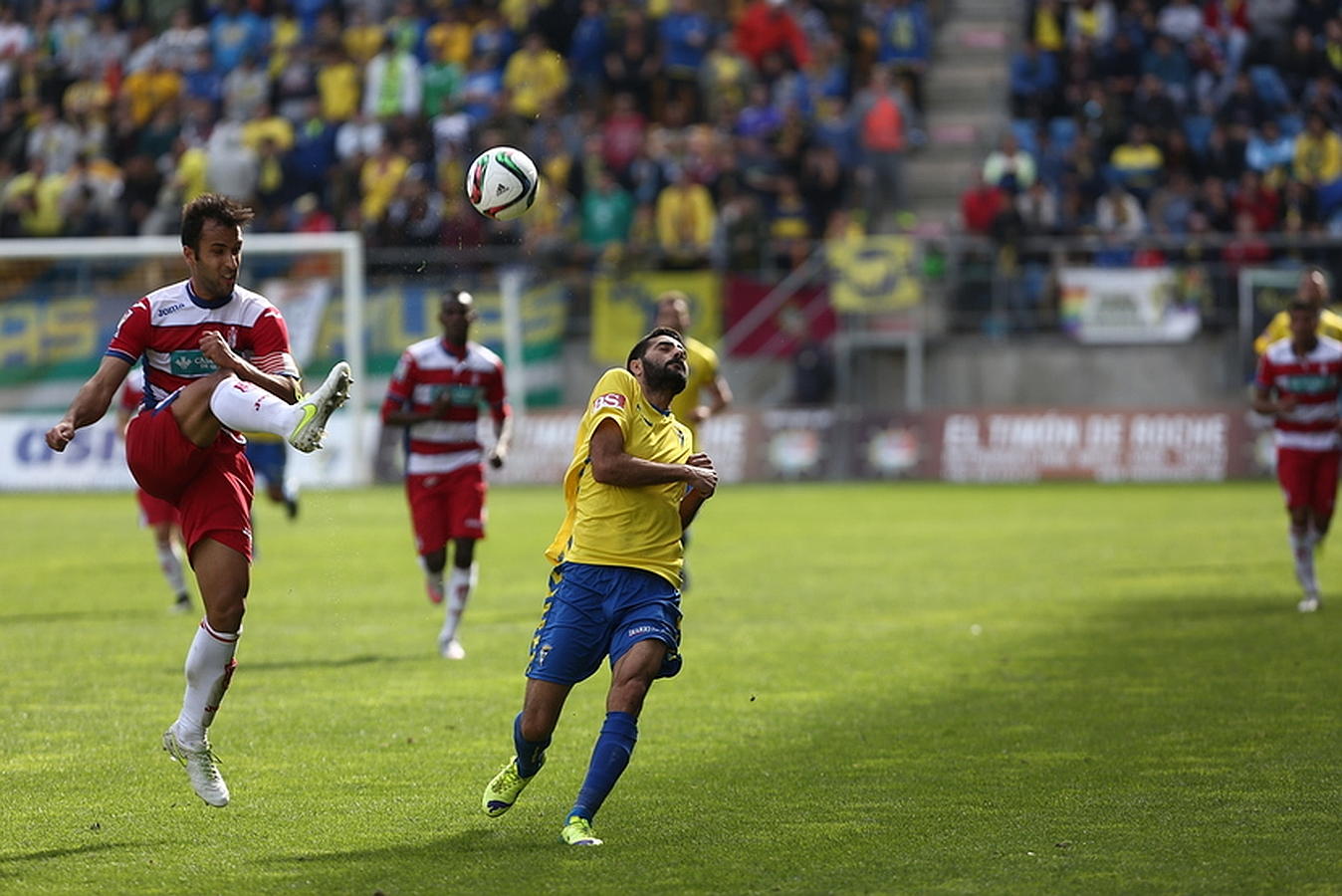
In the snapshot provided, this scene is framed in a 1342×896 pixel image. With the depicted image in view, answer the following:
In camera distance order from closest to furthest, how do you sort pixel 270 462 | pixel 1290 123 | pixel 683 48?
pixel 270 462 < pixel 1290 123 < pixel 683 48

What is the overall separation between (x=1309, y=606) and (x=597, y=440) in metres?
9.44

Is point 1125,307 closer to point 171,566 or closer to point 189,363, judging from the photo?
point 171,566

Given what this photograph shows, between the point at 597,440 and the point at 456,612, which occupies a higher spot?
the point at 597,440

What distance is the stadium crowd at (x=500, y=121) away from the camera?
3188cm

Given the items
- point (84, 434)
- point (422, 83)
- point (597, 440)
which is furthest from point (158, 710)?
point (422, 83)

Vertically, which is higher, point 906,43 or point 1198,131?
point 906,43

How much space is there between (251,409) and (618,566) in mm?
1584

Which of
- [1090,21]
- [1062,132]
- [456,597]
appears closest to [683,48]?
[1062,132]

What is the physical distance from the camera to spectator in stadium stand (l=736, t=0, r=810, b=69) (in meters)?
34.1

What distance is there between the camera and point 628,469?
26.7ft

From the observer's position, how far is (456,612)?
1430 centimetres

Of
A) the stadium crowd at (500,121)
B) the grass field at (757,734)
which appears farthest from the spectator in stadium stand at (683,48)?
the grass field at (757,734)

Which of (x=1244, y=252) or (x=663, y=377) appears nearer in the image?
(x=663, y=377)

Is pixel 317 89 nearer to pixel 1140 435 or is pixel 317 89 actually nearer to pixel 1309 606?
pixel 1140 435
